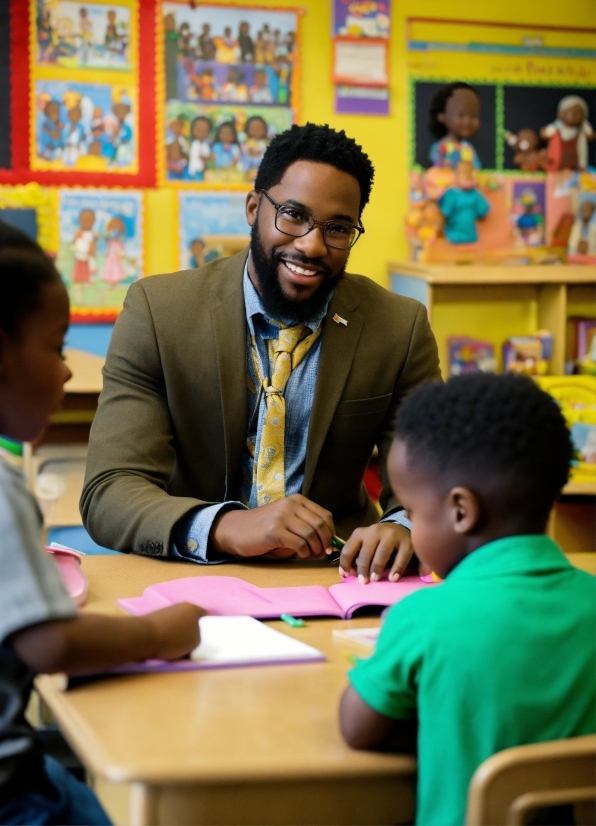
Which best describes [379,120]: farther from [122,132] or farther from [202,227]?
[122,132]

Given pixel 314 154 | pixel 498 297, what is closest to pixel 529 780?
pixel 314 154

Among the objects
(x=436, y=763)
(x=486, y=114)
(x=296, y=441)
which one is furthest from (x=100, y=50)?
(x=436, y=763)

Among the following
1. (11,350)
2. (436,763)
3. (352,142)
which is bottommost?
(436,763)

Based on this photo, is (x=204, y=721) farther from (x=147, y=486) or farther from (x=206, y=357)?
(x=206, y=357)

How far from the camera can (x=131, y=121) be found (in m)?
4.20

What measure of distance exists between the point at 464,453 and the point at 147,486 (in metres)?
0.83

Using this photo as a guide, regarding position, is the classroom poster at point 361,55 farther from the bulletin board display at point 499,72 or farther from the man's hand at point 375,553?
the man's hand at point 375,553

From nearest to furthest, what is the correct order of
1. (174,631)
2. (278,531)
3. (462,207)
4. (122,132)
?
(174,631), (278,531), (122,132), (462,207)

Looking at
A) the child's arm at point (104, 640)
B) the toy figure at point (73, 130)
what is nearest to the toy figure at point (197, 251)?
the toy figure at point (73, 130)

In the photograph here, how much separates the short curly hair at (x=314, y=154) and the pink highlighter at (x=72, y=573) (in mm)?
888

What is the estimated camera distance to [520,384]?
3.80 feet

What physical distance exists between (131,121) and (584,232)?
198cm

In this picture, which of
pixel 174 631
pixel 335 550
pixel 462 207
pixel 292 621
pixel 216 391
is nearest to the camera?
pixel 174 631

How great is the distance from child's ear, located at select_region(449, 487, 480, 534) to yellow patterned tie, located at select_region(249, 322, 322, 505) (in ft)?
2.99
